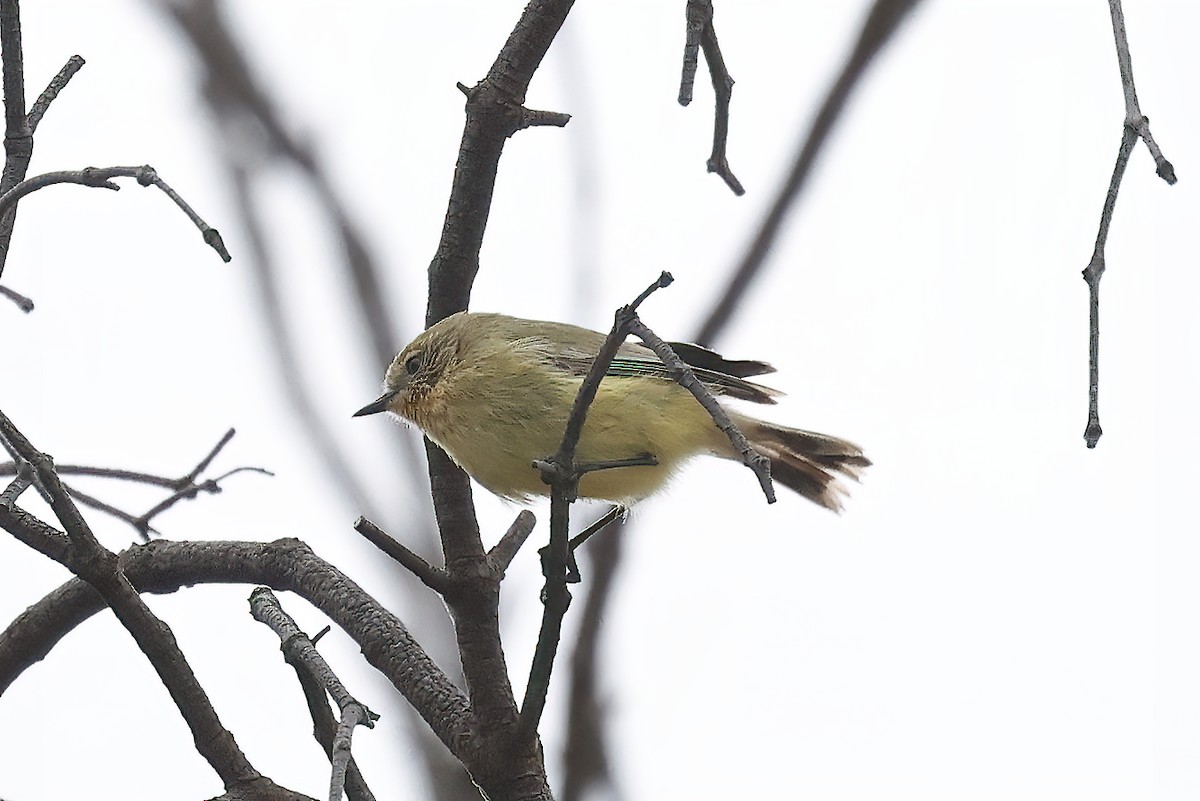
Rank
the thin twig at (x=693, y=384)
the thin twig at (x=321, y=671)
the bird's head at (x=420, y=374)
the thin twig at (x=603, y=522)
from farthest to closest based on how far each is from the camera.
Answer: the bird's head at (x=420, y=374)
the thin twig at (x=603, y=522)
the thin twig at (x=693, y=384)
the thin twig at (x=321, y=671)

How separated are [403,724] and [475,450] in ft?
3.33

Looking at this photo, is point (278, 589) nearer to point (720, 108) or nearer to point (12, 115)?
point (12, 115)

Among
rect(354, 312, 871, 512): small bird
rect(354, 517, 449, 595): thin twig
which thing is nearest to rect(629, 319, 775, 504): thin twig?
rect(354, 517, 449, 595): thin twig

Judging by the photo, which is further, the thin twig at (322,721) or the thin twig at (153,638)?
the thin twig at (322,721)

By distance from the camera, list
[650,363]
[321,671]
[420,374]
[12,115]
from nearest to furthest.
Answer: [321,671] → [12,115] → [650,363] → [420,374]

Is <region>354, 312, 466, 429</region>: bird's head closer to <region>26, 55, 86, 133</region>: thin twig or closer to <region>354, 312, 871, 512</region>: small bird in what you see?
<region>354, 312, 871, 512</region>: small bird

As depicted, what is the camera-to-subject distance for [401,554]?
208 centimetres

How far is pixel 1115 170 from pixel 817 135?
2.21 m

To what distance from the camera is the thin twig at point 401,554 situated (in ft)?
6.48

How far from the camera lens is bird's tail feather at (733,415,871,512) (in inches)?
171

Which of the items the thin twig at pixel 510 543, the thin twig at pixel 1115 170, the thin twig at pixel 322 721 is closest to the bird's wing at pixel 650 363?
the thin twig at pixel 510 543

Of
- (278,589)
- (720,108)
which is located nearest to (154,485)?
(278,589)

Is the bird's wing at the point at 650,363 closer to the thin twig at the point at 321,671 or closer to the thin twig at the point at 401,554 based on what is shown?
the thin twig at the point at 401,554

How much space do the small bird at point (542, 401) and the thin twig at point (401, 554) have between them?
0.88 metres
